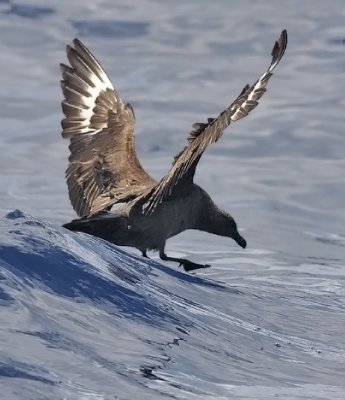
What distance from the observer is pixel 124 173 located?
420 inches

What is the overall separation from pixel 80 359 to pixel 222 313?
257 cm

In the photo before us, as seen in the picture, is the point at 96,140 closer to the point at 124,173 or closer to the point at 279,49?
the point at 124,173

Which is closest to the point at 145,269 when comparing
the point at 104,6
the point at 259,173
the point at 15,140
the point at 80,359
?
the point at 80,359

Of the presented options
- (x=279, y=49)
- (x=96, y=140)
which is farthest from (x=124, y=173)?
(x=279, y=49)

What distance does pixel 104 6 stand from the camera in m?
21.4

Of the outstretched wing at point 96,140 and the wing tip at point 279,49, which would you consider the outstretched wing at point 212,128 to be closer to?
the wing tip at point 279,49

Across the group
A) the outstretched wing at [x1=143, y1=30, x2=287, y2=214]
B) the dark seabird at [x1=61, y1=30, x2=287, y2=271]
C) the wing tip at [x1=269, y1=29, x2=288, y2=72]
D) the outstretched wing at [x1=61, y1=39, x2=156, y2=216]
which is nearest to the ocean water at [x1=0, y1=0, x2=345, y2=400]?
the dark seabird at [x1=61, y1=30, x2=287, y2=271]

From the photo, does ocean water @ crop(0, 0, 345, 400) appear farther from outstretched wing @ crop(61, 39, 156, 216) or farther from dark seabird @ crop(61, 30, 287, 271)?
outstretched wing @ crop(61, 39, 156, 216)

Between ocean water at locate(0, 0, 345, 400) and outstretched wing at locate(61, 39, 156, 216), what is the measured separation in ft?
2.06

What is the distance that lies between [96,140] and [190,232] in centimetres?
296

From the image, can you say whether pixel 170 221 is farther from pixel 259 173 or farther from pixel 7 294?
pixel 259 173

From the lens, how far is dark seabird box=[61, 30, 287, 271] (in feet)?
29.1

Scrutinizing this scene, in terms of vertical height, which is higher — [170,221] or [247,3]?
[247,3]

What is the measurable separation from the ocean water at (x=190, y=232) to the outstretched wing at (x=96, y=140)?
0.63 metres
